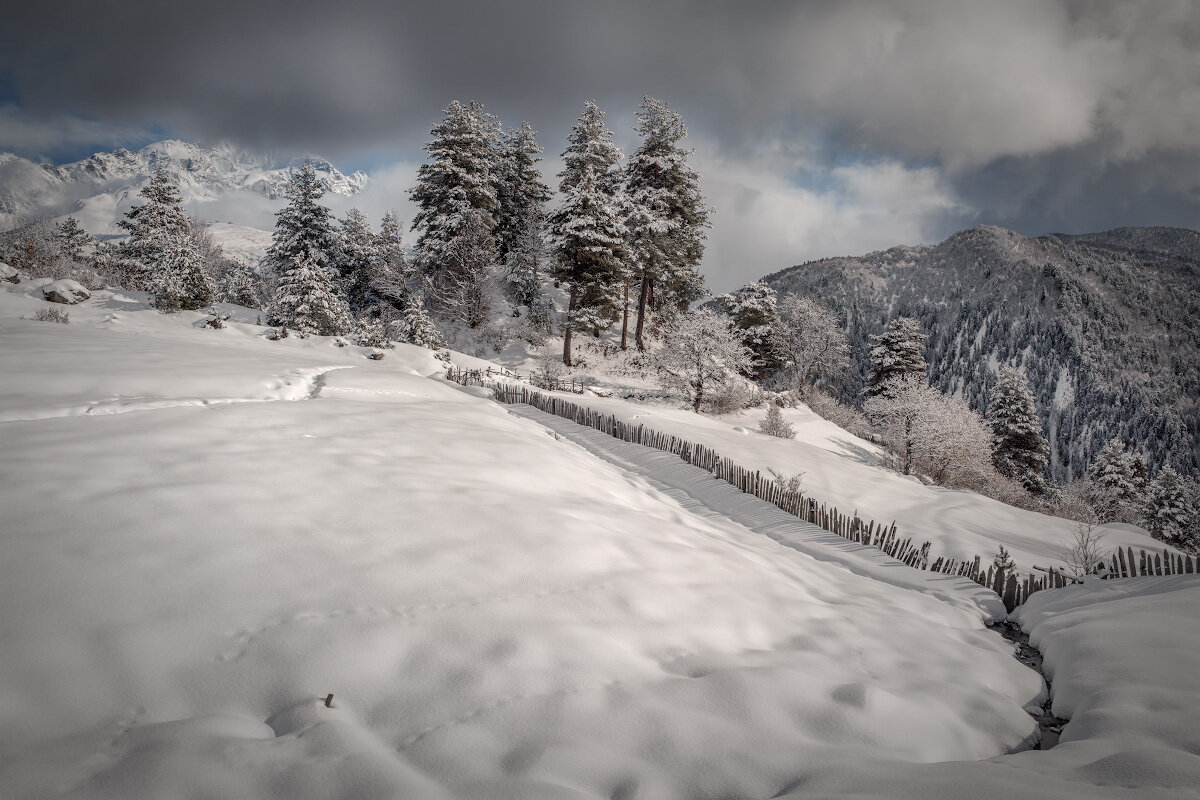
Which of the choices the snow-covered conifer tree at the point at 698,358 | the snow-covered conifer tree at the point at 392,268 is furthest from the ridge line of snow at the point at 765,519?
the snow-covered conifer tree at the point at 392,268

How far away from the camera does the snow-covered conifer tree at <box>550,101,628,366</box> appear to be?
25.2 meters

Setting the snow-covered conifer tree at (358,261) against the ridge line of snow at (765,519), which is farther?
the snow-covered conifer tree at (358,261)

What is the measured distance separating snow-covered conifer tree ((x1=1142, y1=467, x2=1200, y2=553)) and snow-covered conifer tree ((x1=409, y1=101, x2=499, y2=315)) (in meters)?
43.4

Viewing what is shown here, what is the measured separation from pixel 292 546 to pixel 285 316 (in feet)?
73.0

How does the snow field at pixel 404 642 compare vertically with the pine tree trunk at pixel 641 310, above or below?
below

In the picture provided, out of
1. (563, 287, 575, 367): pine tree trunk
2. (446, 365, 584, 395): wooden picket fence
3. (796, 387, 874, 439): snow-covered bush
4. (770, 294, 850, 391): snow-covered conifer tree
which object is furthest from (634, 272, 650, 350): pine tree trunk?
(770, 294, 850, 391): snow-covered conifer tree

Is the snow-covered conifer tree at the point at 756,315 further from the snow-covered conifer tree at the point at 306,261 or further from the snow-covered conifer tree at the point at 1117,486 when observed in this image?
the snow-covered conifer tree at the point at 306,261

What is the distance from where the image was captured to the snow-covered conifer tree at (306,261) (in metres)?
21.1

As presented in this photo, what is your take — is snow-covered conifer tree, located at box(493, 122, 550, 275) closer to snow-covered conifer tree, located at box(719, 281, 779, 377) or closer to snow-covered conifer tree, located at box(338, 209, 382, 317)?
snow-covered conifer tree, located at box(338, 209, 382, 317)

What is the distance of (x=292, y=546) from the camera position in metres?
3.18

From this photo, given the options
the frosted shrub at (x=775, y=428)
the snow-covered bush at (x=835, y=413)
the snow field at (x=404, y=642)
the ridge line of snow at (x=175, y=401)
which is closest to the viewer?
the snow field at (x=404, y=642)

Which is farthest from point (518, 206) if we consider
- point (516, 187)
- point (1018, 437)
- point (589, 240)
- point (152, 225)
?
point (1018, 437)

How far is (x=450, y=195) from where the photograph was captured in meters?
27.3

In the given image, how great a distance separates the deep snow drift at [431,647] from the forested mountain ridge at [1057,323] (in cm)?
9621
